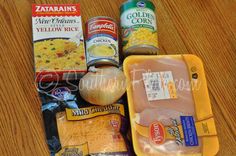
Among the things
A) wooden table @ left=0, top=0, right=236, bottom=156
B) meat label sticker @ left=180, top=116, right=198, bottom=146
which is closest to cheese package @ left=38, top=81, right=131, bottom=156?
wooden table @ left=0, top=0, right=236, bottom=156

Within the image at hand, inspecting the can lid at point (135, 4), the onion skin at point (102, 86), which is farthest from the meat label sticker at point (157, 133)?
the can lid at point (135, 4)

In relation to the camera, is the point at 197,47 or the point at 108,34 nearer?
the point at 108,34

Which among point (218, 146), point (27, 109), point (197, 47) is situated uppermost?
point (197, 47)

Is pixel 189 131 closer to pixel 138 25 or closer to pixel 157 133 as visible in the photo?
pixel 157 133

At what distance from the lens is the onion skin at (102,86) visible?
2.80 ft

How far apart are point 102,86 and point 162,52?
9.2 inches

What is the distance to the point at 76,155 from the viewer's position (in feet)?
2.77

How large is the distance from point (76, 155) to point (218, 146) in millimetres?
335

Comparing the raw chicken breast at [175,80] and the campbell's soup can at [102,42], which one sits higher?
the campbell's soup can at [102,42]

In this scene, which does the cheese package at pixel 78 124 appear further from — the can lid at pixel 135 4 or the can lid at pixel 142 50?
the can lid at pixel 135 4

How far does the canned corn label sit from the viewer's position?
0.93m

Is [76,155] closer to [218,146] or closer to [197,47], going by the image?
[218,146]

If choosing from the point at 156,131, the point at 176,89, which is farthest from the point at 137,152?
the point at 176,89

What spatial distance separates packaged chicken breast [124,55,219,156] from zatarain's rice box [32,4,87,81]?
0.13m
